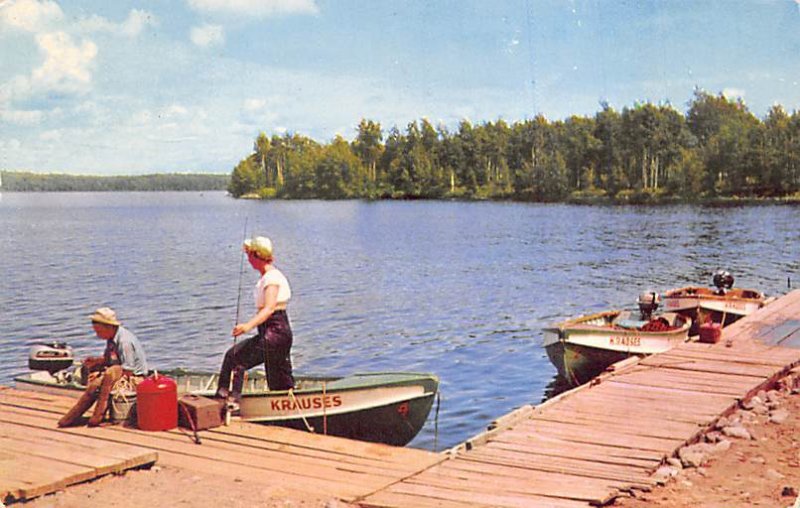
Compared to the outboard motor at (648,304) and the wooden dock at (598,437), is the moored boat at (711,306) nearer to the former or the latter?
the outboard motor at (648,304)

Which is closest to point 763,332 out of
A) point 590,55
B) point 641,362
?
point 641,362

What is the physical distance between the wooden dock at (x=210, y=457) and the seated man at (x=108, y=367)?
209 millimetres

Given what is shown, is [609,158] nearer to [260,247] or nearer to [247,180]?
[247,180]

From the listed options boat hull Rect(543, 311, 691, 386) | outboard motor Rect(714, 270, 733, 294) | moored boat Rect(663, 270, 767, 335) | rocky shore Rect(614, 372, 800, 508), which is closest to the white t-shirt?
rocky shore Rect(614, 372, 800, 508)

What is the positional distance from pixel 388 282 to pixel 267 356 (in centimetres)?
2466

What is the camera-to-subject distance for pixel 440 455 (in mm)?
8266

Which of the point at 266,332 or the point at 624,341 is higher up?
the point at 266,332

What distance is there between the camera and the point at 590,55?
19.7 metres

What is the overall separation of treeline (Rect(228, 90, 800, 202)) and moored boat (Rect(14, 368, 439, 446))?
5414 cm

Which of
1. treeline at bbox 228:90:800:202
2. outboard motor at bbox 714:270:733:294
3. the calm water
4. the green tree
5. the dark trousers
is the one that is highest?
treeline at bbox 228:90:800:202

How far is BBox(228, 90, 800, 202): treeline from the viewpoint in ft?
269

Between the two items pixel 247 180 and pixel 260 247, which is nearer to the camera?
pixel 260 247

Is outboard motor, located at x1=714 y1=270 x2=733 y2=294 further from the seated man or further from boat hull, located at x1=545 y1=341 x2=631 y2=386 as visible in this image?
the seated man

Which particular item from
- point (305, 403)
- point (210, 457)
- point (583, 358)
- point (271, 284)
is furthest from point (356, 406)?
point (583, 358)
